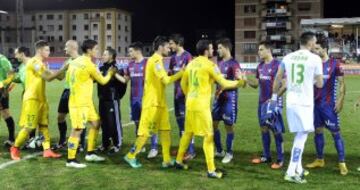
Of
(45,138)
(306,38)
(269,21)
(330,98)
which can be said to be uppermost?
(269,21)

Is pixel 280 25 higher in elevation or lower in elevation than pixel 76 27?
lower

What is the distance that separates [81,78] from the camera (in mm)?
7941

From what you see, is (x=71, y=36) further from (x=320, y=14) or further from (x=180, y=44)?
(x=180, y=44)

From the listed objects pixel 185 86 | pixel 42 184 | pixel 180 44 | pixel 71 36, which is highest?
pixel 71 36

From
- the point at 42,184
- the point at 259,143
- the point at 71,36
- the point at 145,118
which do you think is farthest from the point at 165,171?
the point at 71,36

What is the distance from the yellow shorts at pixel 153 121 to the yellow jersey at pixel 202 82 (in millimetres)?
882

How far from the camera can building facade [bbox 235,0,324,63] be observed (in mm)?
85938

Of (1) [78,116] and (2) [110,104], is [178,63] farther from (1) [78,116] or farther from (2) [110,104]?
(1) [78,116]

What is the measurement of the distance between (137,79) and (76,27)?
315 ft

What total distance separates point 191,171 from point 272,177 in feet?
4.41

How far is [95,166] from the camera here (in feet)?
26.9

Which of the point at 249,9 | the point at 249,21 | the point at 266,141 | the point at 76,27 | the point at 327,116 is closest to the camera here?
the point at 327,116

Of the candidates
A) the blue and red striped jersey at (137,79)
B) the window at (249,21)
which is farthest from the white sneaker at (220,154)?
the window at (249,21)

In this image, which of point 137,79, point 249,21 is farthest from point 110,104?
point 249,21
